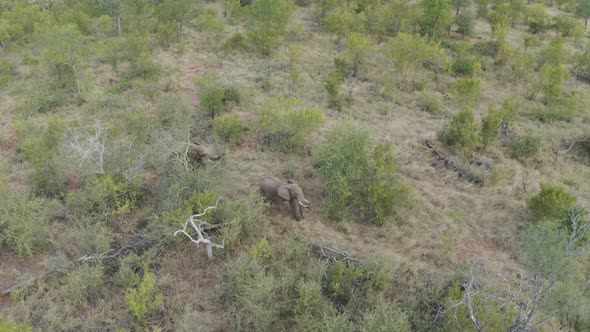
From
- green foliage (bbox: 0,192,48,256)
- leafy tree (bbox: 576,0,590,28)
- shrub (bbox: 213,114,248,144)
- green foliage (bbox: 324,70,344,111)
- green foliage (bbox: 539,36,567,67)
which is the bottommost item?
green foliage (bbox: 0,192,48,256)

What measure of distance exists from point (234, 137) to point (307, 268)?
219 inches

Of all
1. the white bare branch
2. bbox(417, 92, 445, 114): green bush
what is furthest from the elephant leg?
bbox(417, 92, 445, 114): green bush

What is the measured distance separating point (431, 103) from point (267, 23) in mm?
9576

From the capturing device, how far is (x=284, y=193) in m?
9.20

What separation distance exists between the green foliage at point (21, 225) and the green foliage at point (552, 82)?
54.6 feet

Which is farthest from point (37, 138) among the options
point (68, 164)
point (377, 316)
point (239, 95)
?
point (377, 316)

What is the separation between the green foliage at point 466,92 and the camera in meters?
14.0

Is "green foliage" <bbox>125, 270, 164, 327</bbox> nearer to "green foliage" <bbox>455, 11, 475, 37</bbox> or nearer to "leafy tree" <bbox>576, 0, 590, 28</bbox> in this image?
"green foliage" <bbox>455, 11, 475, 37</bbox>

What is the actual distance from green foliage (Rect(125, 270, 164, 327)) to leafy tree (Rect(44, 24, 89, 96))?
34.8 feet

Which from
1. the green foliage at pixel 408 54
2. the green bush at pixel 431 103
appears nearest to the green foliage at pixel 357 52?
the green foliage at pixel 408 54

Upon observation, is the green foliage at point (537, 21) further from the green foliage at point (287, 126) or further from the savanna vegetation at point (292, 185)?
the green foliage at point (287, 126)

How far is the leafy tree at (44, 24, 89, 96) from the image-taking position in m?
14.7

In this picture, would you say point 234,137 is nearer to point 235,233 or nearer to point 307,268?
point 235,233

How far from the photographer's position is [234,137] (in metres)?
12.3
